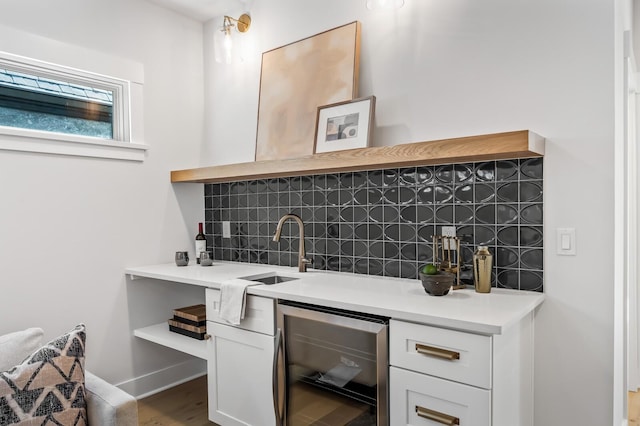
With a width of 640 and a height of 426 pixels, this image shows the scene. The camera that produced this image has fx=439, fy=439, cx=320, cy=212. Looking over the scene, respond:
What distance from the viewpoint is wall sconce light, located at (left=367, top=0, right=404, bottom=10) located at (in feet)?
7.31

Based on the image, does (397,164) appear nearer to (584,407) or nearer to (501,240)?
(501,240)

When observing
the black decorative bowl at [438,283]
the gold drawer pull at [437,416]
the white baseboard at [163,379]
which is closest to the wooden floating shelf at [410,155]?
the black decorative bowl at [438,283]

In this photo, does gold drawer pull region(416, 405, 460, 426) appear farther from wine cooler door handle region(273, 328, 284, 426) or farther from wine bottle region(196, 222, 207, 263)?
wine bottle region(196, 222, 207, 263)

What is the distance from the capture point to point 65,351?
145 cm

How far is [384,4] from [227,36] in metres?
1.14

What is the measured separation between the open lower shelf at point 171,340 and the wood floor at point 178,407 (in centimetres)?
41

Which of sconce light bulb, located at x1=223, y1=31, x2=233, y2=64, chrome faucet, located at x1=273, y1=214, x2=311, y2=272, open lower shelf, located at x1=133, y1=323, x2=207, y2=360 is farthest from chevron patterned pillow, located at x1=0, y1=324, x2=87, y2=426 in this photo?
sconce light bulb, located at x1=223, y1=31, x2=233, y2=64

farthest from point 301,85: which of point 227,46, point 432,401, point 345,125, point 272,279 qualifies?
point 432,401

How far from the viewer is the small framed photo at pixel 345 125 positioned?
229cm

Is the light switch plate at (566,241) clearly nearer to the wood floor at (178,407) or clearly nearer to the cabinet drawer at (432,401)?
the cabinet drawer at (432,401)

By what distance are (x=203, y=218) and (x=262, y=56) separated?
4.15 feet

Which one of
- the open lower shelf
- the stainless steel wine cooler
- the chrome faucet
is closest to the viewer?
the stainless steel wine cooler

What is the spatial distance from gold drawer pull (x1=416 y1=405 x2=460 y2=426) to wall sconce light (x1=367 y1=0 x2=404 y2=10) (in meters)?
1.88

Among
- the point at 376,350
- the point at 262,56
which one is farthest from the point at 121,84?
the point at 376,350
